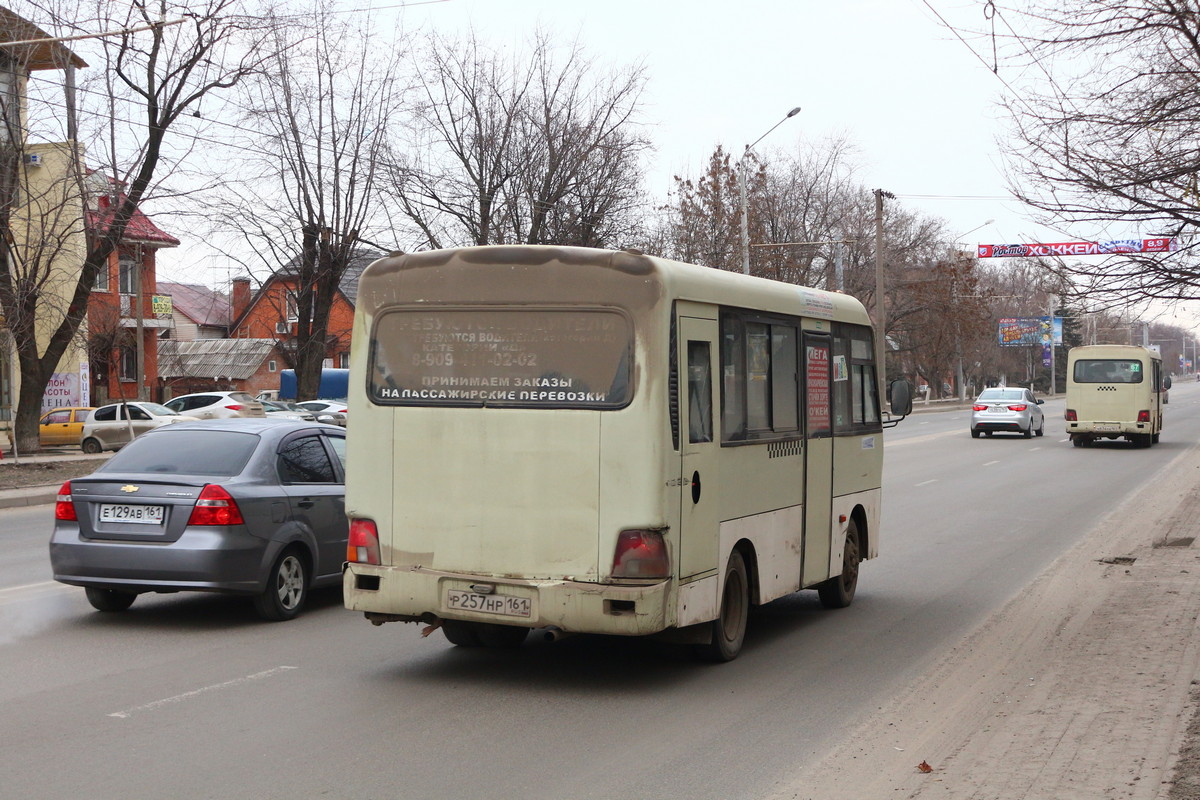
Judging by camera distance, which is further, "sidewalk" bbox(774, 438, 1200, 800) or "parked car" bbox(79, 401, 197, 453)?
"parked car" bbox(79, 401, 197, 453)

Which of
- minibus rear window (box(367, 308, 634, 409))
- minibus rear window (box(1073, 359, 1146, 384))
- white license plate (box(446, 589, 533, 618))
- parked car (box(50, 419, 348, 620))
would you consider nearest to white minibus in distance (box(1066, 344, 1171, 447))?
minibus rear window (box(1073, 359, 1146, 384))

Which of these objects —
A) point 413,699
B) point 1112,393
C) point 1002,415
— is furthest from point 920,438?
point 413,699

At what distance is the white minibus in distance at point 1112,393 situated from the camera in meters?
35.4

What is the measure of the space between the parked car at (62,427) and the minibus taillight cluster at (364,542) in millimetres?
34444

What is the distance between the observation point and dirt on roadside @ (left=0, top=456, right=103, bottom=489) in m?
23.3

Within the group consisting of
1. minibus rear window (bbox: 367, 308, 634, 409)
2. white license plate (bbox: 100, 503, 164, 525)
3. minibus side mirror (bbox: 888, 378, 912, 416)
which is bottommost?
white license plate (bbox: 100, 503, 164, 525)

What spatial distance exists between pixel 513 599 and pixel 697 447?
136 centimetres

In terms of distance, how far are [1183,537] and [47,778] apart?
13.5 m

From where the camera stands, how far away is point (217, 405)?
39.6 meters

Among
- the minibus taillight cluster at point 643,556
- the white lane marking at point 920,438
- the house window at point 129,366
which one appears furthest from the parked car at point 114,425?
the minibus taillight cluster at point 643,556

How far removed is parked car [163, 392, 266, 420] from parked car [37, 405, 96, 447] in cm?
267

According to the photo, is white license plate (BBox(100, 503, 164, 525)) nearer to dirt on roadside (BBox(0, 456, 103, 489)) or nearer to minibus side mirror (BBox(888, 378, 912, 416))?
minibus side mirror (BBox(888, 378, 912, 416))

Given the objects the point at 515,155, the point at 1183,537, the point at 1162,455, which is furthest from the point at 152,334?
the point at 1183,537

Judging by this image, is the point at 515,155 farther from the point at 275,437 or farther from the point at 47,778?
the point at 47,778
